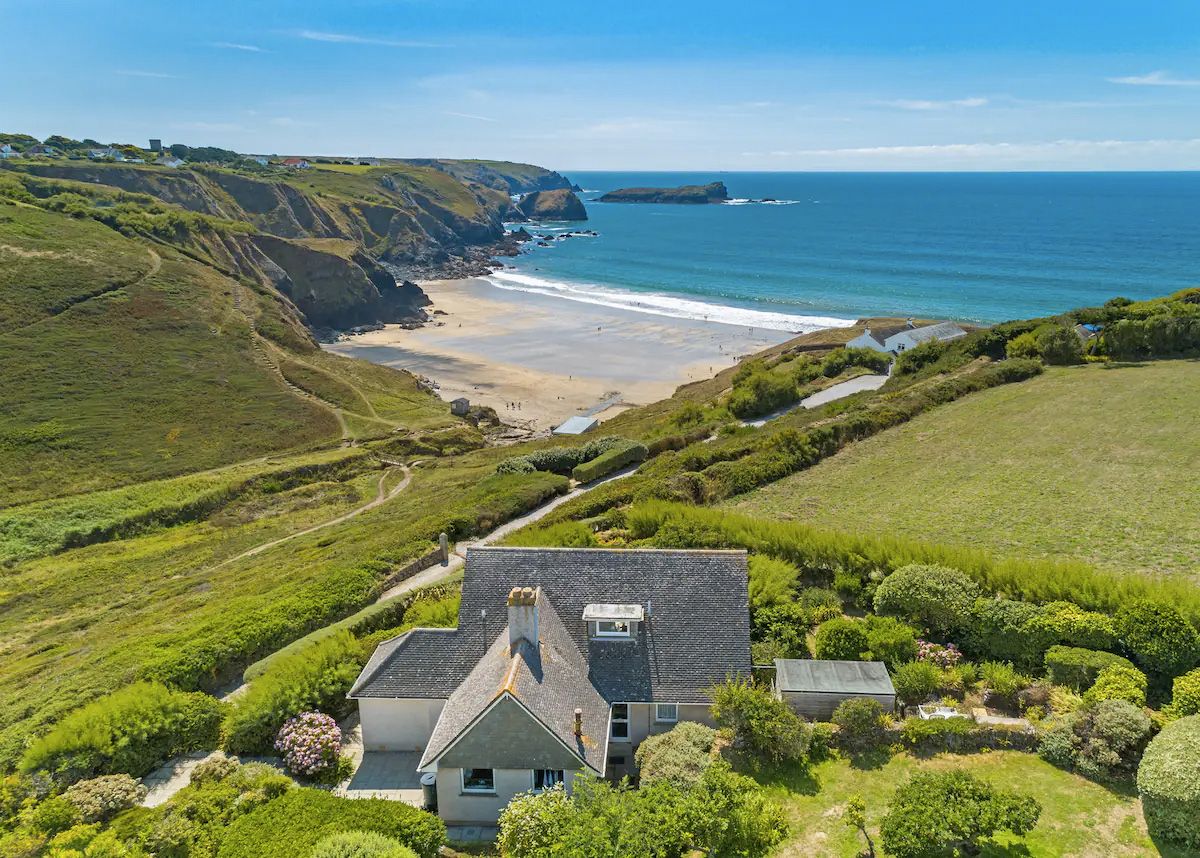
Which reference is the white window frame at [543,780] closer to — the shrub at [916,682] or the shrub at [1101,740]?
the shrub at [916,682]

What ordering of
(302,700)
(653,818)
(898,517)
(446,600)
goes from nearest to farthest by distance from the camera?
→ (653,818)
(302,700)
(446,600)
(898,517)

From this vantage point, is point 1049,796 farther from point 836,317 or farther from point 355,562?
point 836,317

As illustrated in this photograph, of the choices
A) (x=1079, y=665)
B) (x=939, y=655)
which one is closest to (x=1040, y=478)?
(x=1079, y=665)

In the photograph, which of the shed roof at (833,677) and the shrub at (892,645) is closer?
the shed roof at (833,677)

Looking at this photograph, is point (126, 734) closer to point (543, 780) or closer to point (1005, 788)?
point (543, 780)

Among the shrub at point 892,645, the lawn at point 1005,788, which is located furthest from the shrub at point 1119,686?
the shrub at point 892,645

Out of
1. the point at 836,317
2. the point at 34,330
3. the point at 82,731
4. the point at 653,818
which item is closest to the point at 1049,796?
the point at 653,818

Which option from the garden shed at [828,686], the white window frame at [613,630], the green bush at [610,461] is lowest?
the green bush at [610,461]

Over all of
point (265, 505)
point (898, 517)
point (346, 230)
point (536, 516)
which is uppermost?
point (346, 230)
